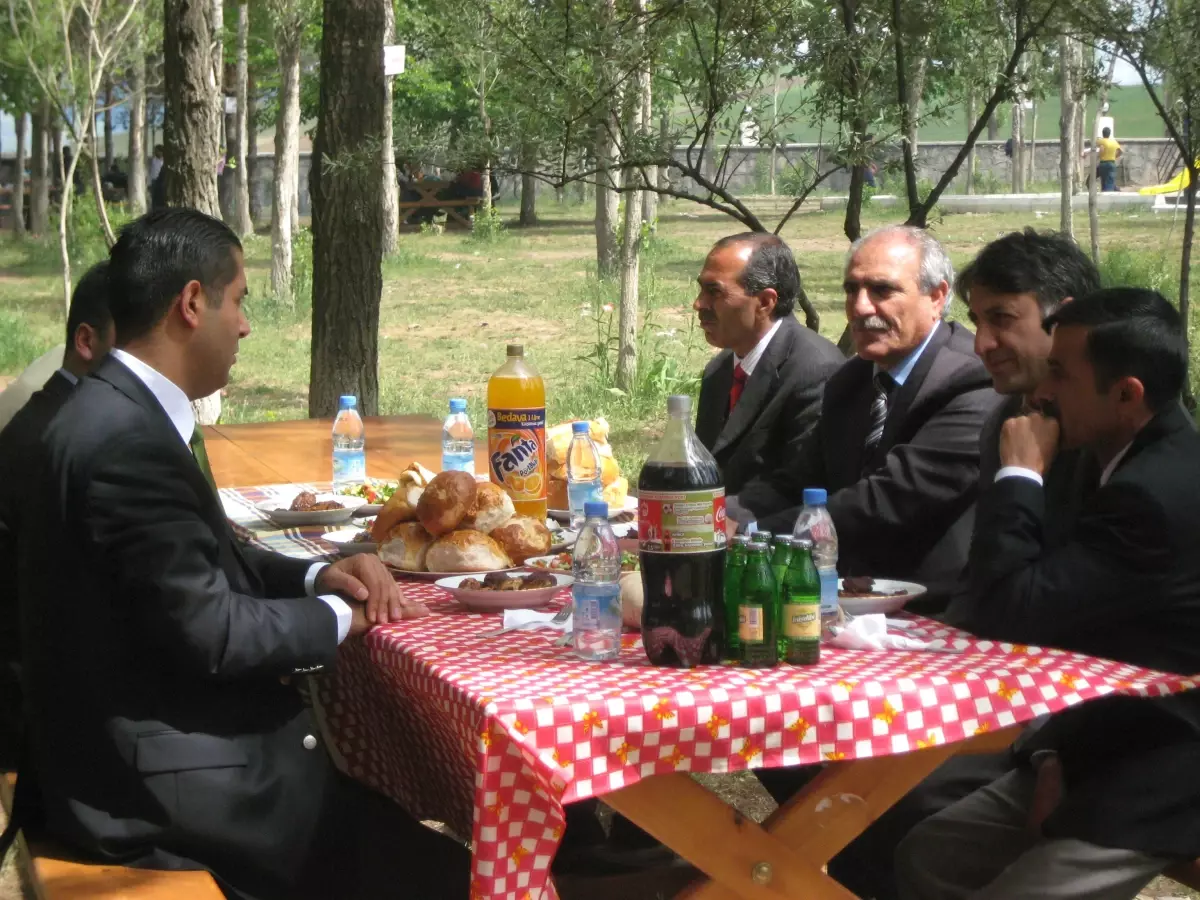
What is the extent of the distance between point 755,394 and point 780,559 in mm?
2066

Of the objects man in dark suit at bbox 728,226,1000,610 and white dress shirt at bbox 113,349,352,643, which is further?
man in dark suit at bbox 728,226,1000,610

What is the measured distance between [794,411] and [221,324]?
2.11 metres

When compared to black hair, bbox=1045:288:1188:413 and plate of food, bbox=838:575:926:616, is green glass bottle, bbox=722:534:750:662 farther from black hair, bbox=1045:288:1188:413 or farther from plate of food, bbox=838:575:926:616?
black hair, bbox=1045:288:1188:413

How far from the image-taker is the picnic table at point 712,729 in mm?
2344

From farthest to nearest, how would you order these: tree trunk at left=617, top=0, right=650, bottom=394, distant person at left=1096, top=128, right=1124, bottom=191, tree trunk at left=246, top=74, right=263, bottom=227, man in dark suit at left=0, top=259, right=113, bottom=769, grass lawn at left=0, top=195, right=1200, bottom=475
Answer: tree trunk at left=246, top=74, right=263, bottom=227
distant person at left=1096, top=128, right=1124, bottom=191
grass lawn at left=0, top=195, right=1200, bottom=475
tree trunk at left=617, top=0, right=650, bottom=394
man in dark suit at left=0, top=259, right=113, bottom=769

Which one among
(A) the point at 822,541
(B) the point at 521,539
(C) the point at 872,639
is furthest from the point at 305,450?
(C) the point at 872,639

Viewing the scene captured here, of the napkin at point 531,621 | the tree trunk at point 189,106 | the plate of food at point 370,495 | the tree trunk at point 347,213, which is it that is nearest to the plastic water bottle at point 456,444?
the plate of food at point 370,495

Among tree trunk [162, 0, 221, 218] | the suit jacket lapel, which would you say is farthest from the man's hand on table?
tree trunk [162, 0, 221, 218]

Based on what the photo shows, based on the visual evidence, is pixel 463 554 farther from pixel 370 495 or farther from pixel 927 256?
pixel 927 256

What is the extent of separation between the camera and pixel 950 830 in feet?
10.2

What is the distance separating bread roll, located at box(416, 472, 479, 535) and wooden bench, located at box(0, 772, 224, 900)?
107 centimetres

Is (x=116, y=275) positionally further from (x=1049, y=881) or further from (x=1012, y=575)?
(x=1049, y=881)

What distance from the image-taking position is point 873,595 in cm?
305

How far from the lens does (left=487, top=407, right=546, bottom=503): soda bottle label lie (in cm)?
386
